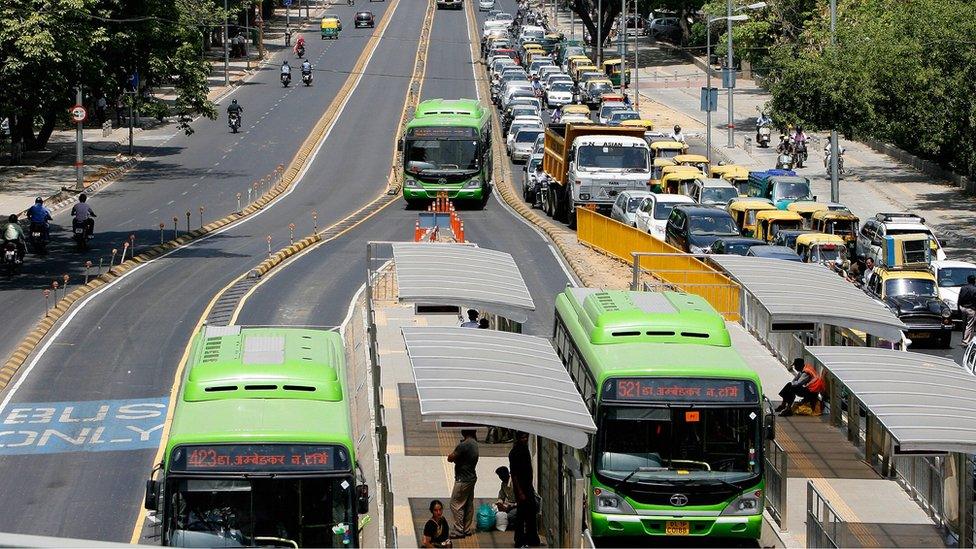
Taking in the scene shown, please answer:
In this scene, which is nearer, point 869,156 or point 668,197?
point 668,197

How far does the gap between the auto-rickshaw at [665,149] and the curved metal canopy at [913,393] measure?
4183 cm

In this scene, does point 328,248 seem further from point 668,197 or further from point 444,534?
point 444,534

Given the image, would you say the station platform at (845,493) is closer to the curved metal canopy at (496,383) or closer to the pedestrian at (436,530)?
→ the curved metal canopy at (496,383)

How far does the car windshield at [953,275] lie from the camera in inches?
1454

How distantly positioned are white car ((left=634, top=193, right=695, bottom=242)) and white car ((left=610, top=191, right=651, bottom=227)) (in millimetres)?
447

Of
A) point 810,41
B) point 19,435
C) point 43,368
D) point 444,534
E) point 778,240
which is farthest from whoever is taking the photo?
point 810,41

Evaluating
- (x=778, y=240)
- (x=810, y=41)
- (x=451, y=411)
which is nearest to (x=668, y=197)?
(x=778, y=240)

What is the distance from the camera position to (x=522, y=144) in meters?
67.1

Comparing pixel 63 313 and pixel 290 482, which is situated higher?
pixel 290 482

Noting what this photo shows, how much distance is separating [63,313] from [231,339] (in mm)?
17314

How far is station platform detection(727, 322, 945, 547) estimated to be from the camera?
19.5 m

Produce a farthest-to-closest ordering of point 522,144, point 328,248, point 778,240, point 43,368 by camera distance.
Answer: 1. point 522,144
2. point 328,248
3. point 778,240
4. point 43,368

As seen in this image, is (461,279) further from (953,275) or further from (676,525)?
(953,275)

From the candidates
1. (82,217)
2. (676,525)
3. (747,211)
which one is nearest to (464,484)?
(676,525)
